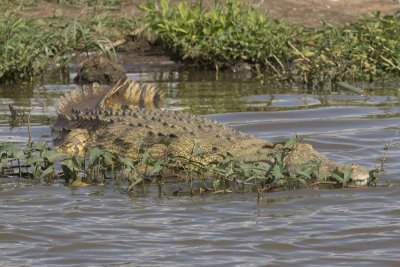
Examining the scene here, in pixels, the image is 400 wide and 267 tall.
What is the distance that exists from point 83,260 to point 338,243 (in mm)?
1204

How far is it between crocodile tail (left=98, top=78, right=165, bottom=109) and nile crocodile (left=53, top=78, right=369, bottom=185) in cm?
1

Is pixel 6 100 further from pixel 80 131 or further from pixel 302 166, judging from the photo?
pixel 302 166

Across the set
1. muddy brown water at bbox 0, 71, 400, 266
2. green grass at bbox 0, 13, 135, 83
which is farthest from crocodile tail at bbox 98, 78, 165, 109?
muddy brown water at bbox 0, 71, 400, 266

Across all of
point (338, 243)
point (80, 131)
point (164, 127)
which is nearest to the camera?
point (338, 243)

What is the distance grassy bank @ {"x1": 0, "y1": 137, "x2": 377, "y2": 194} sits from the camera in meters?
4.36

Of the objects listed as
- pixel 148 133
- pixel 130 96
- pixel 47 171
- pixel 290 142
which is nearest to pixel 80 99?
pixel 130 96

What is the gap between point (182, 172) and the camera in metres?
5.05

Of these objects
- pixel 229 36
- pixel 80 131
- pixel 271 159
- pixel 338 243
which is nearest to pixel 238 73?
pixel 229 36

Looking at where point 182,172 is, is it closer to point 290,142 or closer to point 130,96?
point 290,142

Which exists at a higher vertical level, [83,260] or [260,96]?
[260,96]

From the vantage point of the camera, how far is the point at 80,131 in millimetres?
6078

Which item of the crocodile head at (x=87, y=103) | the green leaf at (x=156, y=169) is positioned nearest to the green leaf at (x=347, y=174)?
the green leaf at (x=156, y=169)

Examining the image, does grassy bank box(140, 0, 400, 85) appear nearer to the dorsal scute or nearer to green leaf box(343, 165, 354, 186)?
the dorsal scute

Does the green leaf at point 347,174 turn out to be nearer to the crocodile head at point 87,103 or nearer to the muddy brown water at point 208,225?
the muddy brown water at point 208,225
